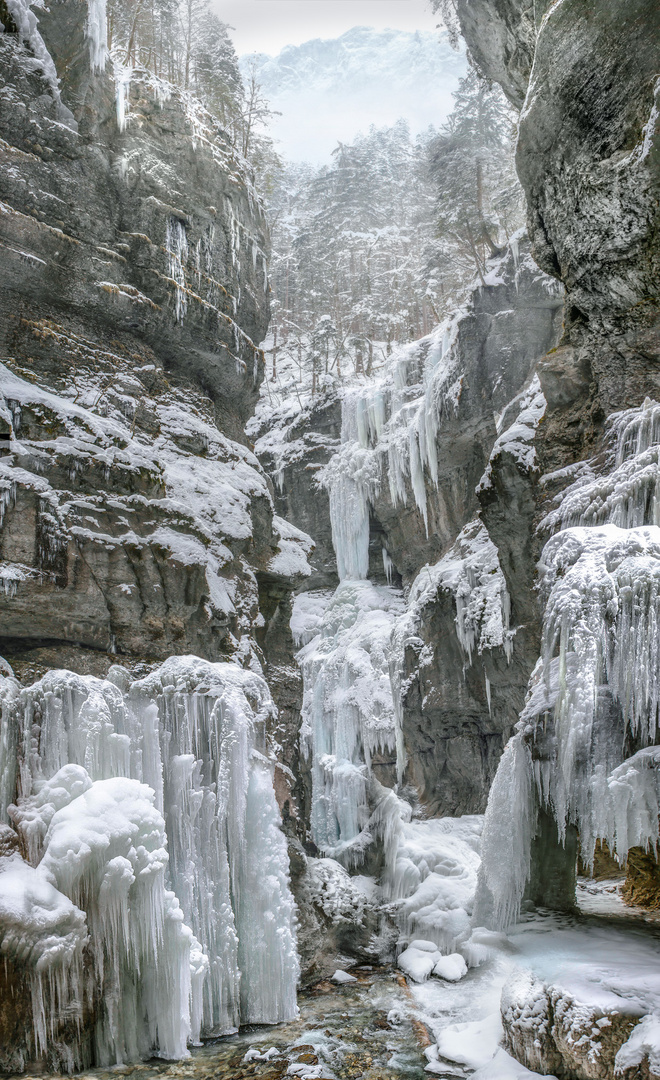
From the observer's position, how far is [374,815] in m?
13.9

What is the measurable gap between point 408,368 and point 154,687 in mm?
15613

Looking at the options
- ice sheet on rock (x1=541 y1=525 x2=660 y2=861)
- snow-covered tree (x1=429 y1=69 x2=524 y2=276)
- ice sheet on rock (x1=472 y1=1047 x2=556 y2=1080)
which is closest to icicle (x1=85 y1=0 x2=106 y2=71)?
ice sheet on rock (x1=541 y1=525 x2=660 y2=861)

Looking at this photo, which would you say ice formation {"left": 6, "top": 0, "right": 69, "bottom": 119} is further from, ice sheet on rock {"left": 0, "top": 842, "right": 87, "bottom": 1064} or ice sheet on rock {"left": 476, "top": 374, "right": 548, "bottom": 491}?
ice sheet on rock {"left": 0, "top": 842, "right": 87, "bottom": 1064}

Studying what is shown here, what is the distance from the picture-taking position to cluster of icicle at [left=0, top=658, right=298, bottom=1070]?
5.78 m

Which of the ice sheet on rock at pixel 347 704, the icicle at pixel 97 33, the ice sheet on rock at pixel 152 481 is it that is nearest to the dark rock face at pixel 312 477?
the ice sheet on rock at pixel 347 704

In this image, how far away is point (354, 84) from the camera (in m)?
86.4

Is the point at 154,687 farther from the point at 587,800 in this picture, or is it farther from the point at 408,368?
the point at 408,368

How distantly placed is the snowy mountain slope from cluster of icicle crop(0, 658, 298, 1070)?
8310cm

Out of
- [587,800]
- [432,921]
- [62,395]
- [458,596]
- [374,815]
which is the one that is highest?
[62,395]

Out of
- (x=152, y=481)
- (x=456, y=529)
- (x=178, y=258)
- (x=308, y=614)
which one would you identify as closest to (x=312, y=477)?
(x=308, y=614)

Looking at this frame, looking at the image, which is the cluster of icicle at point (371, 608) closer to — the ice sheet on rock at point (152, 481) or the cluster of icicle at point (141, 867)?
the ice sheet on rock at point (152, 481)

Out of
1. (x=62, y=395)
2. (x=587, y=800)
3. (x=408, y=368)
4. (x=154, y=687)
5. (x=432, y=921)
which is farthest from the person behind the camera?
(x=408, y=368)

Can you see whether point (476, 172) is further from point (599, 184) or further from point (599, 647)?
point (599, 647)

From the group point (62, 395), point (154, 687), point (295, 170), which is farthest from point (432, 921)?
point (295, 170)
